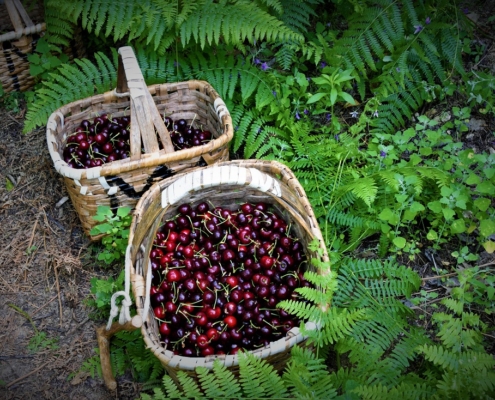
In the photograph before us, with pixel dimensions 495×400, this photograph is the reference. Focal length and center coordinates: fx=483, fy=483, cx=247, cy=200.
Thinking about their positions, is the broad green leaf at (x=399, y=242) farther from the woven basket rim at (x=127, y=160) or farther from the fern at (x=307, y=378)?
the woven basket rim at (x=127, y=160)

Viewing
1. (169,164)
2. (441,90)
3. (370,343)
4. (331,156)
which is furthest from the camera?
(441,90)

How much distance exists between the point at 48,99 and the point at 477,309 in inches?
117

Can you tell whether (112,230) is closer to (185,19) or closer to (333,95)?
(185,19)

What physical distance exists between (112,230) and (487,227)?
2.14 meters

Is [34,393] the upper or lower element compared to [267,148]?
lower

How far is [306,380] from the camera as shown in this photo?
1.93 meters

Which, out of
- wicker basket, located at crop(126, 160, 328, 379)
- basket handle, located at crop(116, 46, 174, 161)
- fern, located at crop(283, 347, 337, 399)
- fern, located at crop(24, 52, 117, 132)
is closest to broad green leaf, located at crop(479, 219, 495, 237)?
wicker basket, located at crop(126, 160, 328, 379)

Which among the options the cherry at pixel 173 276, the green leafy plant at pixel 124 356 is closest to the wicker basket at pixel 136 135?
the green leafy plant at pixel 124 356

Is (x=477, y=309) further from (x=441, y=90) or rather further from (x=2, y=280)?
(x=2, y=280)

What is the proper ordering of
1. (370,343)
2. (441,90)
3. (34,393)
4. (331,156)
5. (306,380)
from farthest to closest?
(441,90)
(331,156)
(34,393)
(370,343)
(306,380)

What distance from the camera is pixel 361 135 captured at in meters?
3.16

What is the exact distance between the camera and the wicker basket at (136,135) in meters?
2.72

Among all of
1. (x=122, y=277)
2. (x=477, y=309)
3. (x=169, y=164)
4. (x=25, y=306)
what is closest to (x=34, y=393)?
(x=25, y=306)

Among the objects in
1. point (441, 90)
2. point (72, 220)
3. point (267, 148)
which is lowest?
point (72, 220)
